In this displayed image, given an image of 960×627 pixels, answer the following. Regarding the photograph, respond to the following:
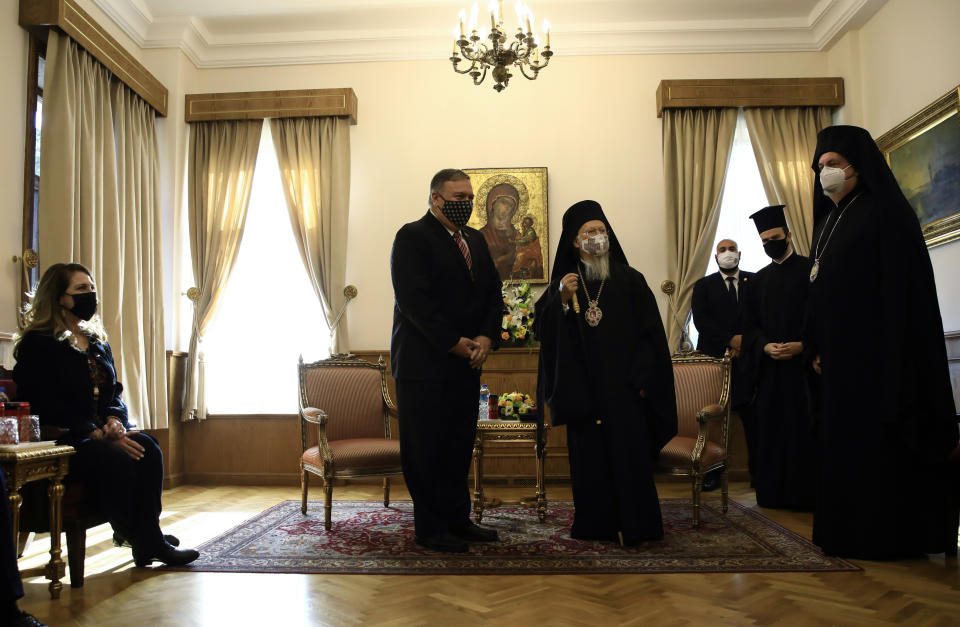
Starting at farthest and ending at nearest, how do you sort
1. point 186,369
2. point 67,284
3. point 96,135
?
point 186,369, point 96,135, point 67,284

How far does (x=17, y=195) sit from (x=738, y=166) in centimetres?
585

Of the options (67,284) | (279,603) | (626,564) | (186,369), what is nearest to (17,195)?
(67,284)

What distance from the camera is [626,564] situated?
131 inches

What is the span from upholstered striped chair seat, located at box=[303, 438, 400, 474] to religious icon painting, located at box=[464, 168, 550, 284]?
258 cm

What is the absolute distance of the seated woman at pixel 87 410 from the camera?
3271mm

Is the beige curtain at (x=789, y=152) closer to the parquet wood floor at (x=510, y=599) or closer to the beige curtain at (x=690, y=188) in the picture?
the beige curtain at (x=690, y=188)

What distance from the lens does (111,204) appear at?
215 inches

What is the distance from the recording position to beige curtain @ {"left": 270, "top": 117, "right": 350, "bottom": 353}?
21.7 feet

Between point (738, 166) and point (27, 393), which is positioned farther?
point (738, 166)

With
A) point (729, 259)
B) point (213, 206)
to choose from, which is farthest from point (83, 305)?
point (729, 259)

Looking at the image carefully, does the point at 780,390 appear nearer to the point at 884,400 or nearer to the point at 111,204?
the point at 884,400

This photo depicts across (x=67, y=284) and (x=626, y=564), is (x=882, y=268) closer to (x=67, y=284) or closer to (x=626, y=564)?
(x=626, y=564)

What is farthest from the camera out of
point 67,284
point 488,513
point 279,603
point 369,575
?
point 488,513

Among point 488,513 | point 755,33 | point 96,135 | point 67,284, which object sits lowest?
point 488,513
